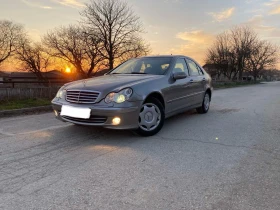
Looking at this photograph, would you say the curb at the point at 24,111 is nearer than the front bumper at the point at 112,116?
No

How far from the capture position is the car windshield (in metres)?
5.07

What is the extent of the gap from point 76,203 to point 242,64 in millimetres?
55182

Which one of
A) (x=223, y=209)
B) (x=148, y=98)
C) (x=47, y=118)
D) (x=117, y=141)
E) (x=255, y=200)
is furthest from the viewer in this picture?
(x=47, y=118)

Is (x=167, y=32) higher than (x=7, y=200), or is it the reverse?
(x=167, y=32)

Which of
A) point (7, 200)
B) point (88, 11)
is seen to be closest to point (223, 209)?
point (7, 200)

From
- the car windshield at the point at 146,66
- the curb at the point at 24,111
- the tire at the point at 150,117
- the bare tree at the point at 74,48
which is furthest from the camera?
the bare tree at the point at 74,48

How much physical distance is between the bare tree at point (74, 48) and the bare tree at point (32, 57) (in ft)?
7.70

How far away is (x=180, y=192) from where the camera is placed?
7.73 ft

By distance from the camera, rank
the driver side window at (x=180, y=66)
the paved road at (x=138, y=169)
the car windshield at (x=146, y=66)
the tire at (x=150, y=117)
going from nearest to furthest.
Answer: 1. the paved road at (x=138, y=169)
2. the tire at (x=150, y=117)
3. the car windshield at (x=146, y=66)
4. the driver side window at (x=180, y=66)

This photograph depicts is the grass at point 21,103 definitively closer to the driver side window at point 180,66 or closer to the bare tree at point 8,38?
the driver side window at point 180,66

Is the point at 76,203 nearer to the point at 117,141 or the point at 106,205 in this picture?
the point at 106,205

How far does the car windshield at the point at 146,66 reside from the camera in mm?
5066

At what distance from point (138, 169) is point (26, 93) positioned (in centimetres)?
711

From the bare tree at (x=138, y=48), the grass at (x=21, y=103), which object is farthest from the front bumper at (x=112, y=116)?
the bare tree at (x=138, y=48)
